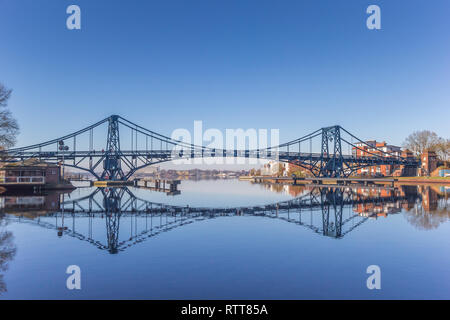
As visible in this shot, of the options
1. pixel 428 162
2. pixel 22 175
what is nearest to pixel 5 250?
pixel 22 175

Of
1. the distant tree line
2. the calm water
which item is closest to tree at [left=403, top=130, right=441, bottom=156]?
the distant tree line

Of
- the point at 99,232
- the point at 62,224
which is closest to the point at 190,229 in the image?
the point at 99,232

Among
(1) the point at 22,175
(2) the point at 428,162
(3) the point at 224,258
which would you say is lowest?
(3) the point at 224,258

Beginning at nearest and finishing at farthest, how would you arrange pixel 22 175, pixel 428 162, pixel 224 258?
pixel 224 258 → pixel 22 175 → pixel 428 162

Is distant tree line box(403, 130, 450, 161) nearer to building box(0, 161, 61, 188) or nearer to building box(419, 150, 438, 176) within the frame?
building box(419, 150, 438, 176)

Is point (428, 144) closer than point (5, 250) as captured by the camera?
No

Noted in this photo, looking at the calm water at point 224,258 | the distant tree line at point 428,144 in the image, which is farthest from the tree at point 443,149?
the calm water at point 224,258

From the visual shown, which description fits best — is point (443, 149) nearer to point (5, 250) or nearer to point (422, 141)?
point (422, 141)

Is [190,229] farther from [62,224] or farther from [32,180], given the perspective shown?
[32,180]
